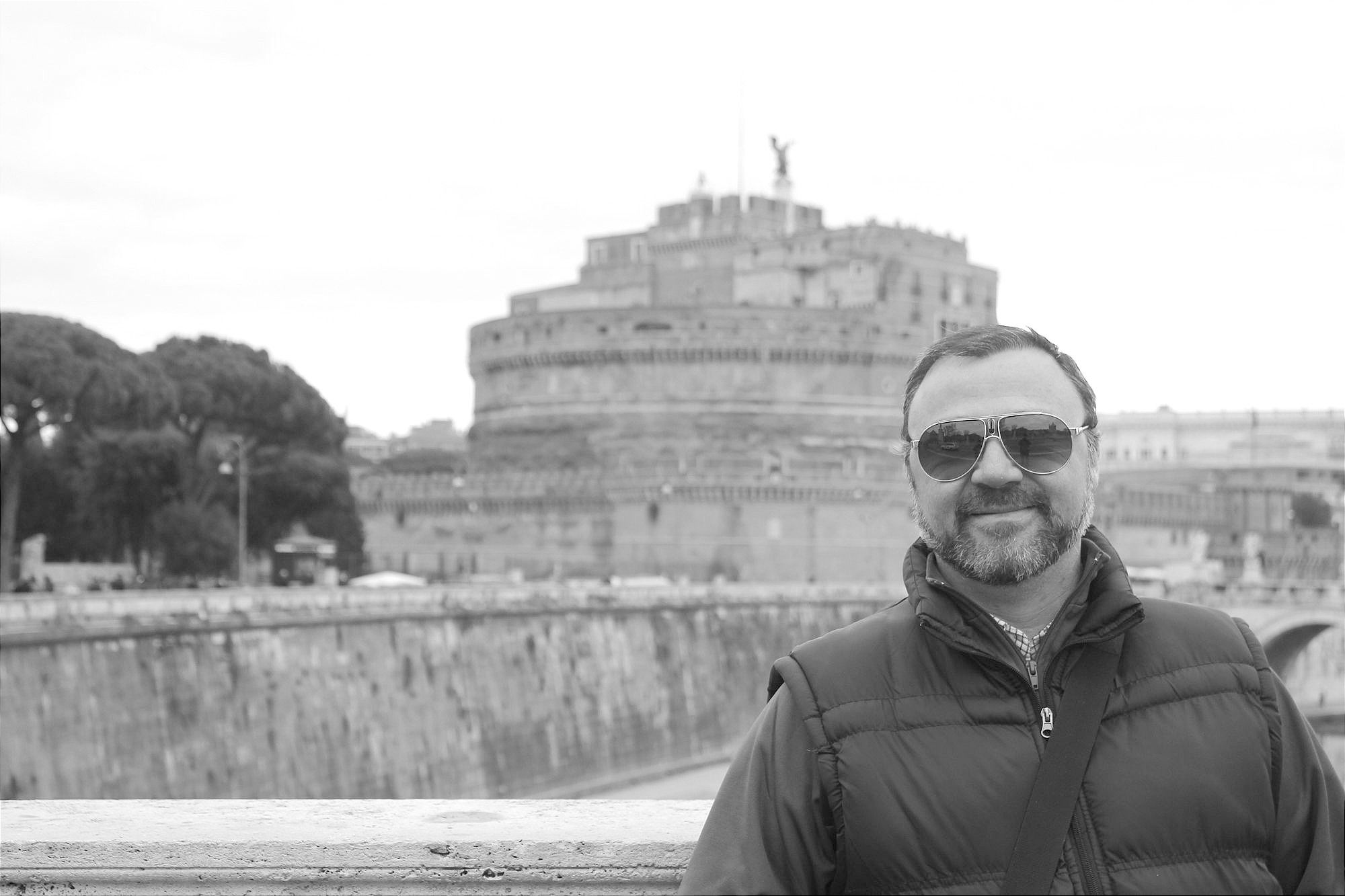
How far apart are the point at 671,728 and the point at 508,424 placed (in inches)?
1038

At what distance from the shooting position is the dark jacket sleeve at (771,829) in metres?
2.65

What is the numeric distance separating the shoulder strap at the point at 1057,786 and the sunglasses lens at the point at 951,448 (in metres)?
0.40

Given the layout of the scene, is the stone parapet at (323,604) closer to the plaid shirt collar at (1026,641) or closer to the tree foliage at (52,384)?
the tree foliage at (52,384)

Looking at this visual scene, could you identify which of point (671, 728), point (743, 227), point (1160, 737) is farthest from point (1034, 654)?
point (743, 227)

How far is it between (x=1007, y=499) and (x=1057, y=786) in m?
0.49

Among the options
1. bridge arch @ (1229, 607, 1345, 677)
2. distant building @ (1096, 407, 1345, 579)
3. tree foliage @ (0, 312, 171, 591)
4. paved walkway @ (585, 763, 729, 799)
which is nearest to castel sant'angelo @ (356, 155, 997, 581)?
distant building @ (1096, 407, 1345, 579)

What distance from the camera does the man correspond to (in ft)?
8.60

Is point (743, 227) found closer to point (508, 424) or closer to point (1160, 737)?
point (508, 424)

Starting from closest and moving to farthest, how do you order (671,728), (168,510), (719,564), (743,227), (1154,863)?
1. (1154,863)
2. (671,728)
3. (168,510)
4. (719,564)
5. (743,227)

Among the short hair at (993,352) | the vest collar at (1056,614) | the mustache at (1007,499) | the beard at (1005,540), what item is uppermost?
the short hair at (993,352)

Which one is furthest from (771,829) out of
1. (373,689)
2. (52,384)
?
(52,384)

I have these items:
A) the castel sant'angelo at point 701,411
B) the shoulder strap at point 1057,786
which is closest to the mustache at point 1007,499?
the shoulder strap at point 1057,786

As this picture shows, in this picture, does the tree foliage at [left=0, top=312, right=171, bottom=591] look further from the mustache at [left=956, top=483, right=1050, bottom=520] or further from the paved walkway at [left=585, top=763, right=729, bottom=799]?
the mustache at [left=956, top=483, right=1050, bottom=520]

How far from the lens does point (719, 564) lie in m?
48.8
